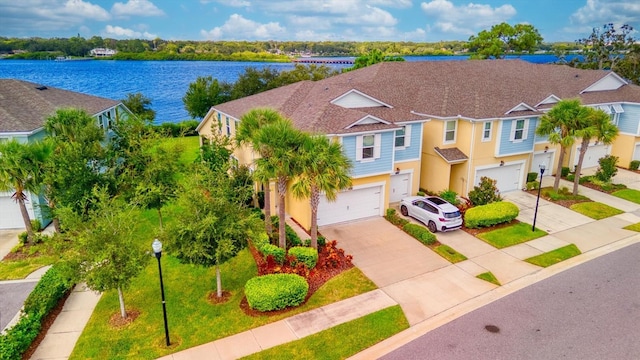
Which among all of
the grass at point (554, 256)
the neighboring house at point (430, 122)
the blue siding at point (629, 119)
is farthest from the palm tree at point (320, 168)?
the blue siding at point (629, 119)

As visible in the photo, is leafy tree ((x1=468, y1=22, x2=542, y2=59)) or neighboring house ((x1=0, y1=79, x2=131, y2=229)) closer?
neighboring house ((x1=0, y1=79, x2=131, y2=229))

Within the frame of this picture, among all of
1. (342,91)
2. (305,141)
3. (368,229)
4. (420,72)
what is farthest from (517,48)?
(305,141)

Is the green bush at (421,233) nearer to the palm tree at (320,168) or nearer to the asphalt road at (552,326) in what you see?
the asphalt road at (552,326)

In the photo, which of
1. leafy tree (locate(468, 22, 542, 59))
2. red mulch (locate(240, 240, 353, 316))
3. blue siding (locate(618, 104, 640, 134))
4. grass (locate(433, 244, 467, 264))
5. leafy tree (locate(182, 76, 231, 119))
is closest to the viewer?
red mulch (locate(240, 240, 353, 316))

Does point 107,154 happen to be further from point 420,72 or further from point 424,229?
point 420,72

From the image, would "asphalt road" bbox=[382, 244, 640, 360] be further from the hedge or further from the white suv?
the hedge

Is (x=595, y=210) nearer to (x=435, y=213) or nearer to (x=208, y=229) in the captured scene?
(x=435, y=213)

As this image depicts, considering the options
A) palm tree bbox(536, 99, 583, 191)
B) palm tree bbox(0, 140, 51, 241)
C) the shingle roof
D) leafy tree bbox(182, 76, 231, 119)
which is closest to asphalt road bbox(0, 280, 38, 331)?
palm tree bbox(0, 140, 51, 241)
